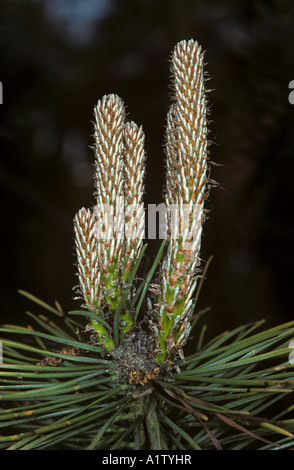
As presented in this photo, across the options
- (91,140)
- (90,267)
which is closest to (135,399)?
(90,267)

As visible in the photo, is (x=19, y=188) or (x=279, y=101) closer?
(x=279, y=101)

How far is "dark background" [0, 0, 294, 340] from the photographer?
558 mm

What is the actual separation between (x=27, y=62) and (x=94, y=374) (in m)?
0.39

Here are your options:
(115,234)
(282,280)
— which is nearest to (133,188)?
(115,234)

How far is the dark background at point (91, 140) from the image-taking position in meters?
0.56

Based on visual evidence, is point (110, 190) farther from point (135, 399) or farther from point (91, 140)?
point (91, 140)

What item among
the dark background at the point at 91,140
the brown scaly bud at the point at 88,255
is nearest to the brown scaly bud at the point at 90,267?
the brown scaly bud at the point at 88,255

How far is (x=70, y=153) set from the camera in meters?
0.63

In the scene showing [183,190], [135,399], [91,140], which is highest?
[91,140]

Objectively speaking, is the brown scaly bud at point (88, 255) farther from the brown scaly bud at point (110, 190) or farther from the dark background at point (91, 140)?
the dark background at point (91, 140)

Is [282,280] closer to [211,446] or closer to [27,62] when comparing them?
[211,446]

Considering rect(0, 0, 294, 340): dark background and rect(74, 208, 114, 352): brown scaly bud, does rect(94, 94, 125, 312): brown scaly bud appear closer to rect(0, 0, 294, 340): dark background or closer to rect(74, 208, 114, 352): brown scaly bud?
rect(74, 208, 114, 352): brown scaly bud

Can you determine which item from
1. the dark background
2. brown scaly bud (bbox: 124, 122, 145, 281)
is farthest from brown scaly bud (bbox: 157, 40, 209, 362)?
the dark background

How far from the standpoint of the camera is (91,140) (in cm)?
63
